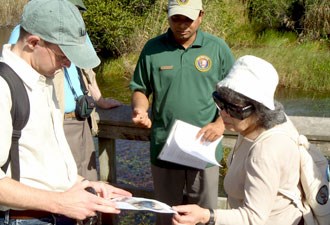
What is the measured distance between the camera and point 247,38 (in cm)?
1546

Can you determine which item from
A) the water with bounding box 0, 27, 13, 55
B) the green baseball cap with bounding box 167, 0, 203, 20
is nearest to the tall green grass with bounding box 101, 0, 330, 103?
the water with bounding box 0, 27, 13, 55

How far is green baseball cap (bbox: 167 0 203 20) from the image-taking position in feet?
10.8

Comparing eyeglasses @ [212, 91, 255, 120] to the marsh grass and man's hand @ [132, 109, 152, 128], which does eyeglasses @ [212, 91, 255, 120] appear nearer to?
man's hand @ [132, 109, 152, 128]

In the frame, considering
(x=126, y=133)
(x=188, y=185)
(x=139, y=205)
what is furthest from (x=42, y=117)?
(x=188, y=185)

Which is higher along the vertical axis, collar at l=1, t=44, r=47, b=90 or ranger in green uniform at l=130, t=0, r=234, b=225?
collar at l=1, t=44, r=47, b=90

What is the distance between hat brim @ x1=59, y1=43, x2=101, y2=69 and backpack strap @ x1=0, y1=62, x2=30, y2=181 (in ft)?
0.66

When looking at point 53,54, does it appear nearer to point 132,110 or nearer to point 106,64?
point 132,110

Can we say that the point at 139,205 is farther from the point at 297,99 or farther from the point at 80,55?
the point at 297,99

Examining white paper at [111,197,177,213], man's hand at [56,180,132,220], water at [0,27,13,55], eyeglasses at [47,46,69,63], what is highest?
eyeglasses at [47,46,69,63]

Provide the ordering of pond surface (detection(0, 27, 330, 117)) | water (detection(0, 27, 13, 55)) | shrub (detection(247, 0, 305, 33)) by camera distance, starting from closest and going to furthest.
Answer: pond surface (detection(0, 27, 330, 117))
shrub (detection(247, 0, 305, 33))
water (detection(0, 27, 13, 55))

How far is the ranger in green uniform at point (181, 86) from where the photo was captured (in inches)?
129

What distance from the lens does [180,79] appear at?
10.7 feet

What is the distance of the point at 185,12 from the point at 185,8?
35mm

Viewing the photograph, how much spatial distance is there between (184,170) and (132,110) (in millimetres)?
486
